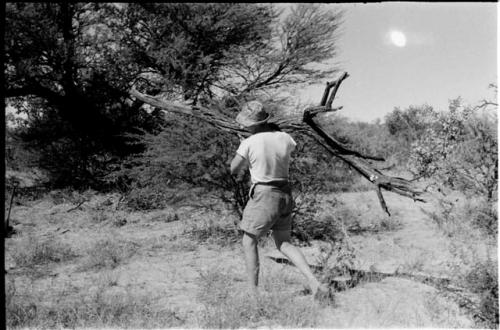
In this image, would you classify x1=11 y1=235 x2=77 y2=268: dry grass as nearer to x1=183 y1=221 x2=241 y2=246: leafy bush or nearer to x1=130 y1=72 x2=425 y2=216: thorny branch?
x1=183 y1=221 x2=241 y2=246: leafy bush

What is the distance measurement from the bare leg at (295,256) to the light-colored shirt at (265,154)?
19.5 inches

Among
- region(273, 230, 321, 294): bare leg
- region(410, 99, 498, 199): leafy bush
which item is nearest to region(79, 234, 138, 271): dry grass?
region(273, 230, 321, 294): bare leg

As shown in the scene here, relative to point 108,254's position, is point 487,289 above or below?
above

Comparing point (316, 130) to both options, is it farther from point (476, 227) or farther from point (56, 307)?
point (56, 307)

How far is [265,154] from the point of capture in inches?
150

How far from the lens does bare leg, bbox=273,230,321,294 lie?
12.1ft

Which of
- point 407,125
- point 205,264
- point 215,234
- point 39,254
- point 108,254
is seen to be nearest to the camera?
point 205,264

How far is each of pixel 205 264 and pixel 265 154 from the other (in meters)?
2.17

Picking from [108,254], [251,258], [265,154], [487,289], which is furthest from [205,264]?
[487,289]

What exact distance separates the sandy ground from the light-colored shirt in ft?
3.64

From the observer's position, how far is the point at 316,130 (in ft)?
15.0

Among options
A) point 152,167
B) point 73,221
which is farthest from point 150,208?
point 152,167

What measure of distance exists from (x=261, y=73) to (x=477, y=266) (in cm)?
1069

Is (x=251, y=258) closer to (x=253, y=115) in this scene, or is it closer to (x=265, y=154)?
(x=265, y=154)
